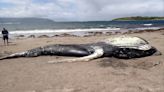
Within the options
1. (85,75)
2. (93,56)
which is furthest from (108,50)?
(85,75)

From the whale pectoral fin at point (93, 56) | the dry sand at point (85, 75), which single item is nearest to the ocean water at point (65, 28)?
the whale pectoral fin at point (93, 56)

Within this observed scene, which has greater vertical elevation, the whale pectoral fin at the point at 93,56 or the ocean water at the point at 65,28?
the whale pectoral fin at the point at 93,56

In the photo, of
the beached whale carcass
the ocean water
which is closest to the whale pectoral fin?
the beached whale carcass

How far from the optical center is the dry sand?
19.0 feet

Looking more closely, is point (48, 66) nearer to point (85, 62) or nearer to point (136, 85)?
point (85, 62)

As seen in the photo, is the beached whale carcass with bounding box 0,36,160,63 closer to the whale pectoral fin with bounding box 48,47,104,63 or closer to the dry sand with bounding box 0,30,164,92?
the whale pectoral fin with bounding box 48,47,104,63

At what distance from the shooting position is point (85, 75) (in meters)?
6.91

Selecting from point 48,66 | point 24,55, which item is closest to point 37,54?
point 24,55

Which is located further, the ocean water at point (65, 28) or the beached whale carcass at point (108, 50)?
the ocean water at point (65, 28)

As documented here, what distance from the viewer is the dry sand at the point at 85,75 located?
5.79 m

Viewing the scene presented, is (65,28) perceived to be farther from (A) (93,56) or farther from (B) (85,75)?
(B) (85,75)

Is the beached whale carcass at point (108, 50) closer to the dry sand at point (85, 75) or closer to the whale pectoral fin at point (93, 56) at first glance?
the whale pectoral fin at point (93, 56)

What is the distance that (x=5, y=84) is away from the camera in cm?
623

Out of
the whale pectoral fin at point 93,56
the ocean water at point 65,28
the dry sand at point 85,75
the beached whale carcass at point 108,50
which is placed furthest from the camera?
the ocean water at point 65,28
